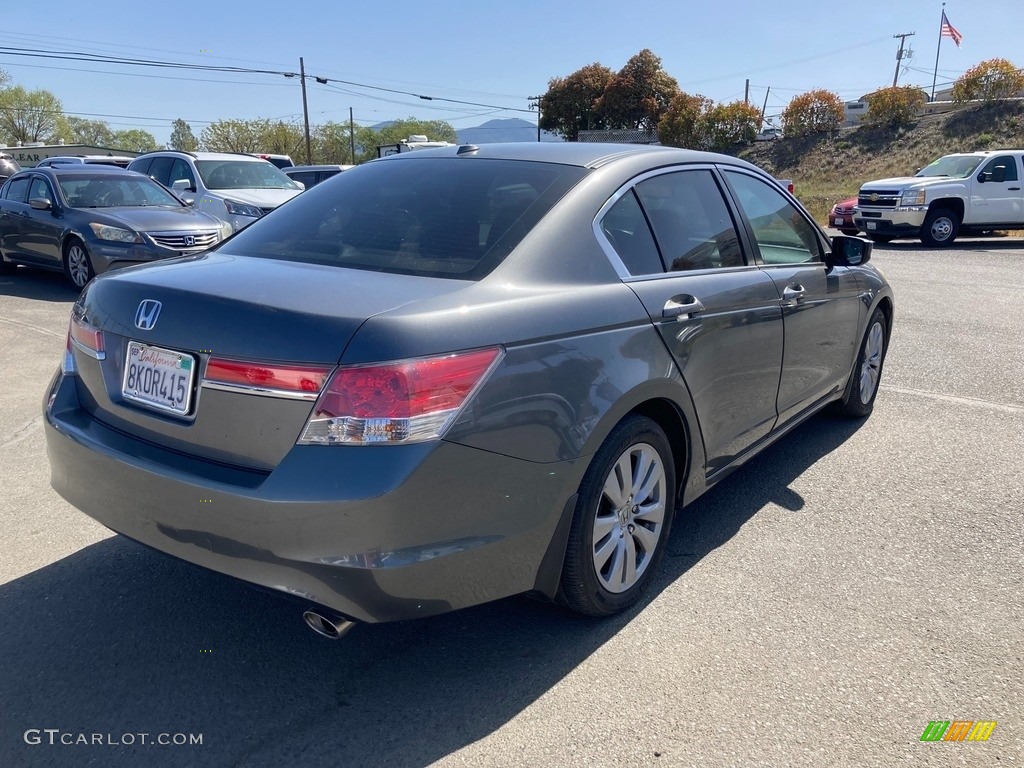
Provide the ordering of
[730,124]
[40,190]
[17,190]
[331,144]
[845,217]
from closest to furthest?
[40,190], [17,190], [845,217], [730,124], [331,144]

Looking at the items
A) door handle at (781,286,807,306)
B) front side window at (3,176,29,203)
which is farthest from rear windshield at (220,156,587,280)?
front side window at (3,176,29,203)

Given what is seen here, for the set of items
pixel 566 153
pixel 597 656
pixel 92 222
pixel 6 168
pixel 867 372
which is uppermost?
pixel 566 153

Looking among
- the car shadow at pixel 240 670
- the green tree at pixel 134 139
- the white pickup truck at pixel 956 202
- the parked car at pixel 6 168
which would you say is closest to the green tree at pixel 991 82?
the white pickup truck at pixel 956 202

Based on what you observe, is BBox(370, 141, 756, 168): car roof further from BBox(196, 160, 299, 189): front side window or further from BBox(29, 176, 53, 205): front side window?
BBox(196, 160, 299, 189): front side window

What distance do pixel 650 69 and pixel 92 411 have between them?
182ft

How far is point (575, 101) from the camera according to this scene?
56875mm

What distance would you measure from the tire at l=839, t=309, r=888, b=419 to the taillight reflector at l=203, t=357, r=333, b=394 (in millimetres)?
3860

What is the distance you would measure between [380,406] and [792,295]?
8.30ft

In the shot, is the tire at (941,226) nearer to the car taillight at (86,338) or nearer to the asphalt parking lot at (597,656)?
the asphalt parking lot at (597,656)

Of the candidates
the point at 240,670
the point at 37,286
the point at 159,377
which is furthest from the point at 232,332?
the point at 37,286

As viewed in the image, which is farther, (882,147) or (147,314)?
(882,147)

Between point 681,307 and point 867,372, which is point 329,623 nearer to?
point 681,307

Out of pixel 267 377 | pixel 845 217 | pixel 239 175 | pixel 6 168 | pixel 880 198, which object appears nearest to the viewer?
pixel 267 377

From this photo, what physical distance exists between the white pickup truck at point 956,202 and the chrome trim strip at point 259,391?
1806cm
